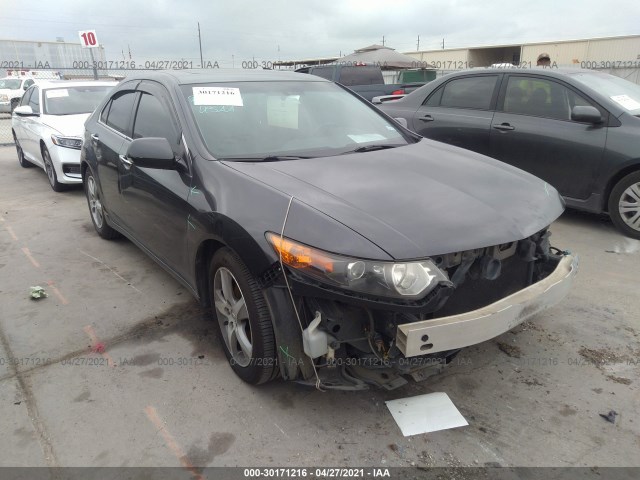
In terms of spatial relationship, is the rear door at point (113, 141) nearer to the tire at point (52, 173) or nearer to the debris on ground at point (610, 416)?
the tire at point (52, 173)

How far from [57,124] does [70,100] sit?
900 millimetres

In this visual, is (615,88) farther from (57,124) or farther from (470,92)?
(57,124)

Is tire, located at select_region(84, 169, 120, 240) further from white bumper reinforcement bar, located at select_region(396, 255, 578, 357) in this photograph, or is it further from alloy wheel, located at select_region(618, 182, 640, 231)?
alloy wheel, located at select_region(618, 182, 640, 231)

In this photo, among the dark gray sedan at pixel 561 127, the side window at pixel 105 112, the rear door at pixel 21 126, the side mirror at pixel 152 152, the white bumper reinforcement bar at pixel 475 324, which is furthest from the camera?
the rear door at pixel 21 126

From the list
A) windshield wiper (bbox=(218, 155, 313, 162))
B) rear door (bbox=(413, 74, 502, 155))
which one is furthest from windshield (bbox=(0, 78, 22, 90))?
windshield wiper (bbox=(218, 155, 313, 162))

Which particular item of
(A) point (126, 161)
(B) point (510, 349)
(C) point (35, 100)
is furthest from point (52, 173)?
(B) point (510, 349)

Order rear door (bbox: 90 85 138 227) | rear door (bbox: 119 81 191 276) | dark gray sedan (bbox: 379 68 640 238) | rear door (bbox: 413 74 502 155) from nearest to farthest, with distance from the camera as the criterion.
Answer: rear door (bbox: 119 81 191 276) < rear door (bbox: 90 85 138 227) < dark gray sedan (bbox: 379 68 640 238) < rear door (bbox: 413 74 502 155)

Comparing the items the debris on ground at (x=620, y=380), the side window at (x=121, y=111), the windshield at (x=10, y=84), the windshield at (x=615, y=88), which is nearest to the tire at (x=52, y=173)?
the side window at (x=121, y=111)

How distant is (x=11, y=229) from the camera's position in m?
5.37

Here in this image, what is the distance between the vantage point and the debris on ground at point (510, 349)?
2.90m

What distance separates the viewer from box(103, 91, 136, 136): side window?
3.89m

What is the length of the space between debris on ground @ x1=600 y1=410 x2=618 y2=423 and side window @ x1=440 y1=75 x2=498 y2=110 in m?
4.02

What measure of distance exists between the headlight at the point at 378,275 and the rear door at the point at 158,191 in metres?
1.14

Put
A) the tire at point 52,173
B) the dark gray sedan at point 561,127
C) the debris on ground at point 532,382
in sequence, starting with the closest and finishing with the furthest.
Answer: the debris on ground at point 532,382, the dark gray sedan at point 561,127, the tire at point 52,173
